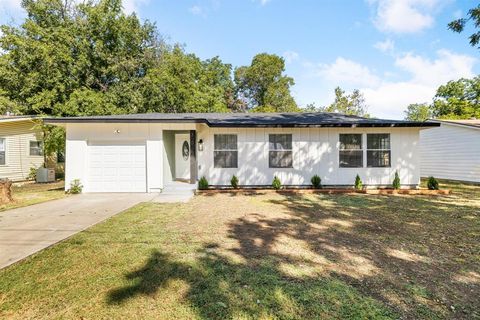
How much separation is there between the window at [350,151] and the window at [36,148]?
656 inches

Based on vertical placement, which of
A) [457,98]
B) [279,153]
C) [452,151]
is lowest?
[279,153]

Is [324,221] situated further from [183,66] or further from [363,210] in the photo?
[183,66]

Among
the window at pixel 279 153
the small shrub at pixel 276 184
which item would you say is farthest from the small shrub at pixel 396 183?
the small shrub at pixel 276 184

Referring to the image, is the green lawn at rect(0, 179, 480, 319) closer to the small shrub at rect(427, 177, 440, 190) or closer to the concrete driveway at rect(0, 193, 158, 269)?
Answer: the concrete driveway at rect(0, 193, 158, 269)

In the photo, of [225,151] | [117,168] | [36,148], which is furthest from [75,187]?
[36,148]

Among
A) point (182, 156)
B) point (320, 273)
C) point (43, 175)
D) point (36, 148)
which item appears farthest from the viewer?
point (36, 148)

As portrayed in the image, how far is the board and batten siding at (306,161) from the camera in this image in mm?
9953

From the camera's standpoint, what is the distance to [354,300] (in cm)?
256

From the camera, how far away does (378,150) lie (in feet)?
32.9

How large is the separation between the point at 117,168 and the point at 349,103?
23107mm

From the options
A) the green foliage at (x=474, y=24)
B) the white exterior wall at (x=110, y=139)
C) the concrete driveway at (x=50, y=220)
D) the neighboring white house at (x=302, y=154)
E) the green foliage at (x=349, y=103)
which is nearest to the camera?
the concrete driveway at (x=50, y=220)

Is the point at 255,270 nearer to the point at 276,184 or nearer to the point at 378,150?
the point at 276,184

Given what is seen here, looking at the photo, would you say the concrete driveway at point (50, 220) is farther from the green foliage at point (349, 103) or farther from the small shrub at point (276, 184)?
the green foliage at point (349, 103)

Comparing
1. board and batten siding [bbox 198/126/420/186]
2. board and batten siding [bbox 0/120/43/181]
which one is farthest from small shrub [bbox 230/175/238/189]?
board and batten siding [bbox 0/120/43/181]
